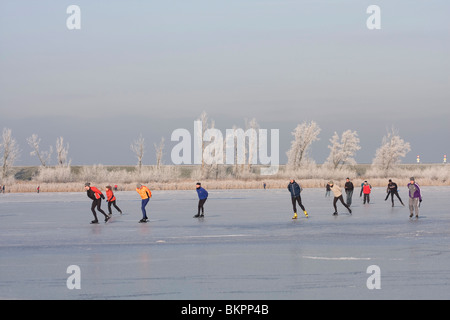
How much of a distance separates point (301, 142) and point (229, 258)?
256ft

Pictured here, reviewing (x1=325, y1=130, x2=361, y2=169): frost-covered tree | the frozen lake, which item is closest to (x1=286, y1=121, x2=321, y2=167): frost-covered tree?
(x1=325, y1=130, x2=361, y2=169): frost-covered tree

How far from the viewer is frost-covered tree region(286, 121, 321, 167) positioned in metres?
89.7

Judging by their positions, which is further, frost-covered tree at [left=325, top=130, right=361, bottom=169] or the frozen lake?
frost-covered tree at [left=325, top=130, right=361, bottom=169]

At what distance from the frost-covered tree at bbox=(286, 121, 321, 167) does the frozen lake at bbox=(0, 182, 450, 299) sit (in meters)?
66.0

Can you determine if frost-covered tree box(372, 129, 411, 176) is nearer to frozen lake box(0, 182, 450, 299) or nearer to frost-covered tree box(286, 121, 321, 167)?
frost-covered tree box(286, 121, 321, 167)

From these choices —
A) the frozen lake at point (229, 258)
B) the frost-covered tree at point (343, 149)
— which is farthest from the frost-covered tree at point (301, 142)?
the frozen lake at point (229, 258)

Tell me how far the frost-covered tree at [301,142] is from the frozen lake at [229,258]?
217 ft

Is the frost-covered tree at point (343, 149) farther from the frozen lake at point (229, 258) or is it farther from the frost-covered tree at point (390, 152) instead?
the frozen lake at point (229, 258)

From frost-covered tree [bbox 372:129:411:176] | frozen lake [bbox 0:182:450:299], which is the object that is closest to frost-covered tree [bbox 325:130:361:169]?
frost-covered tree [bbox 372:129:411:176]

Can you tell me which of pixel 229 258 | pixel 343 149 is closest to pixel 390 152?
pixel 343 149

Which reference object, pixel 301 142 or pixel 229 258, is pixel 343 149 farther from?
pixel 229 258

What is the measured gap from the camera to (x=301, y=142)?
296 ft

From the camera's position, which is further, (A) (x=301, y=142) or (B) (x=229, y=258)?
(A) (x=301, y=142)
